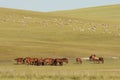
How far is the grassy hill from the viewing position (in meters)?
56.9

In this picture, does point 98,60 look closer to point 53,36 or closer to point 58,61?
point 58,61

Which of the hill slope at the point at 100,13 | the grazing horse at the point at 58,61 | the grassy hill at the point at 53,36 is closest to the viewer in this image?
the grazing horse at the point at 58,61

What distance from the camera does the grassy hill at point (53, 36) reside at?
5690cm

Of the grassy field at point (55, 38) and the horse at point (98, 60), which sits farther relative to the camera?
the grassy field at point (55, 38)

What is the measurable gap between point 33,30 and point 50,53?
17250 millimetres

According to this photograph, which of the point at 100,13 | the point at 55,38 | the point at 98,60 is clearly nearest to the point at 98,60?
the point at 98,60

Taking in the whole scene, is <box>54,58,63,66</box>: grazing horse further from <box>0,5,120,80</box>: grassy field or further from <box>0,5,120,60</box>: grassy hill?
<box>0,5,120,60</box>: grassy hill

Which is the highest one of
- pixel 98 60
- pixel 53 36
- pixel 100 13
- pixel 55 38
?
pixel 100 13

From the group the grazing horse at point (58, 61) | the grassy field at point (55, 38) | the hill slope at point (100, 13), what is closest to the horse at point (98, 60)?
the grassy field at point (55, 38)

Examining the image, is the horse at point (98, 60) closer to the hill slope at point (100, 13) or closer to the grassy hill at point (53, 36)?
the grassy hill at point (53, 36)

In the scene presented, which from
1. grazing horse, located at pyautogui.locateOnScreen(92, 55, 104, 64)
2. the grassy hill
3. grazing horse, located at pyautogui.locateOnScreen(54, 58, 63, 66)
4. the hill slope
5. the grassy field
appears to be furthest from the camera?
the hill slope

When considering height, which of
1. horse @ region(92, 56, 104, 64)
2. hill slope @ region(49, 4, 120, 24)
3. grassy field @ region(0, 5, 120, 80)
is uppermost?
hill slope @ region(49, 4, 120, 24)

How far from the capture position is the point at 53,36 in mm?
69562

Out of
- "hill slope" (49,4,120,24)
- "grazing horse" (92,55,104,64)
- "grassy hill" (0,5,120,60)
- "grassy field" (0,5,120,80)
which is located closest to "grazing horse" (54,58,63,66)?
"grassy field" (0,5,120,80)
